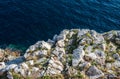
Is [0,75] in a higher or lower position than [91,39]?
lower

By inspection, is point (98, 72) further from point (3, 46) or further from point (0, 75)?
point (3, 46)

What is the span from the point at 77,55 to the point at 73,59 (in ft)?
2.51

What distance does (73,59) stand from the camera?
31.8 meters

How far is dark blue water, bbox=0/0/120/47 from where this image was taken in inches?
2004

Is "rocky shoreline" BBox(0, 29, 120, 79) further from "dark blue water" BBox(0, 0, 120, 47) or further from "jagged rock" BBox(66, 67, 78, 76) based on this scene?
"dark blue water" BBox(0, 0, 120, 47)

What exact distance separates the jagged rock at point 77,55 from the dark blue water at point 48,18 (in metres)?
17.7

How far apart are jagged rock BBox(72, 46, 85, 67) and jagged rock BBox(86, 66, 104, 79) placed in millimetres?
1793

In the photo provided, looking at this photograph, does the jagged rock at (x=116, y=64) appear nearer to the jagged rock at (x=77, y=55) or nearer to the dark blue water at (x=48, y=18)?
the jagged rock at (x=77, y=55)

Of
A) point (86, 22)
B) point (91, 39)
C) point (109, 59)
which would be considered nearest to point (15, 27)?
point (86, 22)

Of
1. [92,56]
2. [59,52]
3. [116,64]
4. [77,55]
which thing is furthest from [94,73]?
[59,52]

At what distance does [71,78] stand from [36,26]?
24967 millimetres

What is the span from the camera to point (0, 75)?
103 feet

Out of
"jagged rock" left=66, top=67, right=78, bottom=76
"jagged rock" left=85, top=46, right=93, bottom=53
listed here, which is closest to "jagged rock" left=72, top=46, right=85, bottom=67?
"jagged rock" left=85, top=46, right=93, bottom=53

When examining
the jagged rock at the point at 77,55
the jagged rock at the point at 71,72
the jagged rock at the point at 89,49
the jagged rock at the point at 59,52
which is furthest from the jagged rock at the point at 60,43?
the jagged rock at the point at 71,72
